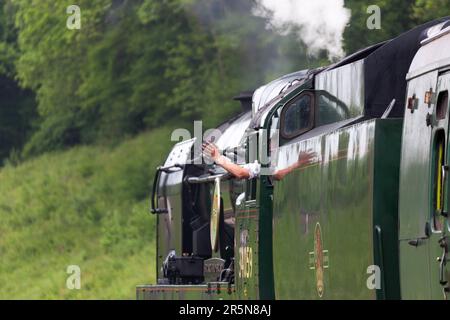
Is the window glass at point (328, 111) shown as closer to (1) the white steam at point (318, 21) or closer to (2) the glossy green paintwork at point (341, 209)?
(2) the glossy green paintwork at point (341, 209)

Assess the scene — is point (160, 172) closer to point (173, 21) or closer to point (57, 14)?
point (173, 21)

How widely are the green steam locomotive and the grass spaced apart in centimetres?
1828

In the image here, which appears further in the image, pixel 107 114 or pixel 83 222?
pixel 107 114

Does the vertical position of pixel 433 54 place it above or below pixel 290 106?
below

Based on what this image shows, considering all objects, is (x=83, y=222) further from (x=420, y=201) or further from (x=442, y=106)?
(x=442, y=106)

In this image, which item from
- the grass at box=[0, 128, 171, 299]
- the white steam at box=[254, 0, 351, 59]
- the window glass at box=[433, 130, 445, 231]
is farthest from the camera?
the grass at box=[0, 128, 171, 299]

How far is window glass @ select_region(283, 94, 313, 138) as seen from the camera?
1137 centimetres

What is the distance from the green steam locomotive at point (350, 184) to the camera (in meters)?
7.86

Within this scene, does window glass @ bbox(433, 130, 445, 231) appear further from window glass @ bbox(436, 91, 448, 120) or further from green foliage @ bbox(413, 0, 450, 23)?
green foliage @ bbox(413, 0, 450, 23)

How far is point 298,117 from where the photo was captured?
11.5 m

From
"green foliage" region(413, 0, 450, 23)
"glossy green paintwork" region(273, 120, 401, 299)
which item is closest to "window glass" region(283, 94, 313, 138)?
"glossy green paintwork" region(273, 120, 401, 299)

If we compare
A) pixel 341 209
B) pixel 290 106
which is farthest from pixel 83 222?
pixel 341 209

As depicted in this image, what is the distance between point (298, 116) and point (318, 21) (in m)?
7.95
